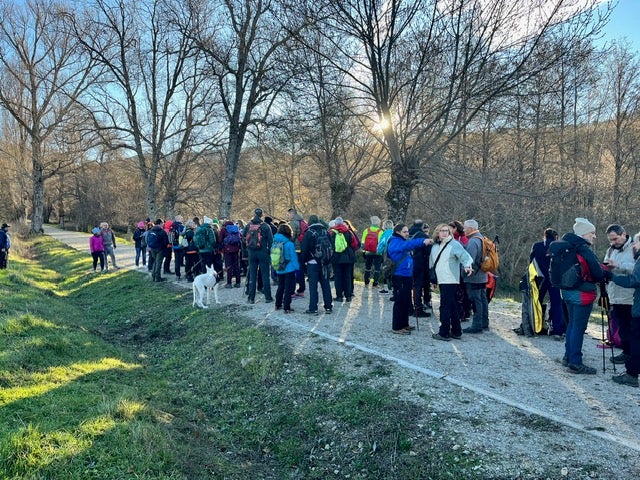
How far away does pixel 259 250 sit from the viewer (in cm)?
1034

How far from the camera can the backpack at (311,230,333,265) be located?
8953 mm

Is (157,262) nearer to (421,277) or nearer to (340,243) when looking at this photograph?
(340,243)

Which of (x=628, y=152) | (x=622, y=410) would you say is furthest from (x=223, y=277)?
(x=628, y=152)

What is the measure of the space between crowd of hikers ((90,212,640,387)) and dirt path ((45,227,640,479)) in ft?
1.24

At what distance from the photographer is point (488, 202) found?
580 inches

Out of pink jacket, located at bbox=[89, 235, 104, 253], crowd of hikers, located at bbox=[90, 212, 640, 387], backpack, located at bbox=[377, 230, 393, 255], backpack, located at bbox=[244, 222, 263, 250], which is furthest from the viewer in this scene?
pink jacket, located at bbox=[89, 235, 104, 253]

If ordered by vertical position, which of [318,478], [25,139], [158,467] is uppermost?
[25,139]

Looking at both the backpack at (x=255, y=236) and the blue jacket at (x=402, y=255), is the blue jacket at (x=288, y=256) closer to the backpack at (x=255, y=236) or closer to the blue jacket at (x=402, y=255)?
the backpack at (x=255, y=236)

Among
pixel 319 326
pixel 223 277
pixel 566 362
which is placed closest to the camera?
pixel 566 362

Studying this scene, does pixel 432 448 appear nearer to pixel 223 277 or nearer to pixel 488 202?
pixel 223 277

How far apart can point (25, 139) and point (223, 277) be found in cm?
3737

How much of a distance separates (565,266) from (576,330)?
0.91 m

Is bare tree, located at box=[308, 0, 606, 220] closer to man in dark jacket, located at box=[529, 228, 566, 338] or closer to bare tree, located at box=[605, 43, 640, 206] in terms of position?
man in dark jacket, located at box=[529, 228, 566, 338]

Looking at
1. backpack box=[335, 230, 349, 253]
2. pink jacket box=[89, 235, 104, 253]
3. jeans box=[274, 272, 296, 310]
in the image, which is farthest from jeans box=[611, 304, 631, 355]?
pink jacket box=[89, 235, 104, 253]
